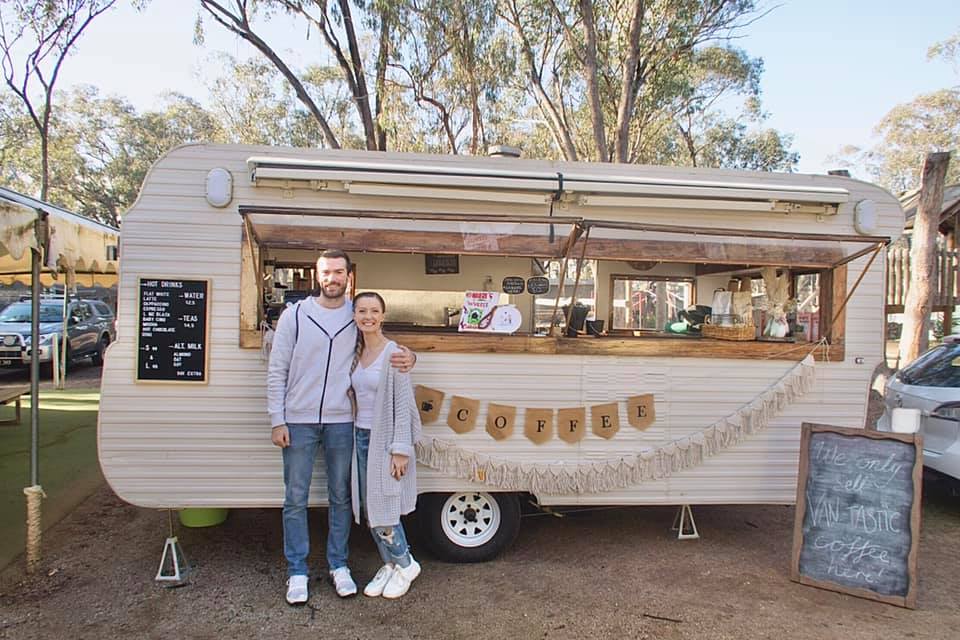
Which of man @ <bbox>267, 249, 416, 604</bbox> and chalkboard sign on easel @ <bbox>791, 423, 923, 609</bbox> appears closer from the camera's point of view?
man @ <bbox>267, 249, 416, 604</bbox>

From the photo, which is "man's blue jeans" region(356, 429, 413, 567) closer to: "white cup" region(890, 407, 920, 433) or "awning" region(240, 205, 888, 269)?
"awning" region(240, 205, 888, 269)

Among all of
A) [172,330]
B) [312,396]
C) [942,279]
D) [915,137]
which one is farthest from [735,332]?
[915,137]

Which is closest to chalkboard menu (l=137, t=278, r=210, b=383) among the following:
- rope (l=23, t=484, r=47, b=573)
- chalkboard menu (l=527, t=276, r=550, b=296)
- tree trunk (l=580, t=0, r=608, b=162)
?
rope (l=23, t=484, r=47, b=573)

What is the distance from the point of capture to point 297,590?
11.1 ft

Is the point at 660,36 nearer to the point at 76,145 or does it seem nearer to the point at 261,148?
the point at 261,148

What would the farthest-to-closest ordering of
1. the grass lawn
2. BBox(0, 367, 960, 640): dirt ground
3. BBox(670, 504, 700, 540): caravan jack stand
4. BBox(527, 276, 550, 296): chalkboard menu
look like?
BBox(527, 276, 550, 296): chalkboard menu → the grass lawn → BBox(670, 504, 700, 540): caravan jack stand → BBox(0, 367, 960, 640): dirt ground

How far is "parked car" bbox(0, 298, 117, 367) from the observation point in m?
11.6

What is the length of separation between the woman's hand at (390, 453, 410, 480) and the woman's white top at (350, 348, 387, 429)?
0.22 m

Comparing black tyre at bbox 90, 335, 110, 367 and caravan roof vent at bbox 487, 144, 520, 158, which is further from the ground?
caravan roof vent at bbox 487, 144, 520, 158

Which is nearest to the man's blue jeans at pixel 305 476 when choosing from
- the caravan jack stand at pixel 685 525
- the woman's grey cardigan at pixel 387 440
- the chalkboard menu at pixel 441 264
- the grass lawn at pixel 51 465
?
the woman's grey cardigan at pixel 387 440

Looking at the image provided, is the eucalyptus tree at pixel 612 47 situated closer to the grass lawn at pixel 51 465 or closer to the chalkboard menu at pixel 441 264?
the chalkboard menu at pixel 441 264

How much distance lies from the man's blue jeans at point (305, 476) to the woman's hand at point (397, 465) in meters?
0.26

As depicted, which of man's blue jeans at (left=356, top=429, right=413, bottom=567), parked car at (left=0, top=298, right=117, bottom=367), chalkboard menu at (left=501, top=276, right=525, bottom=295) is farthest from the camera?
parked car at (left=0, top=298, right=117, bottom=367)

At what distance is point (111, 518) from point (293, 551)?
2.27 m
